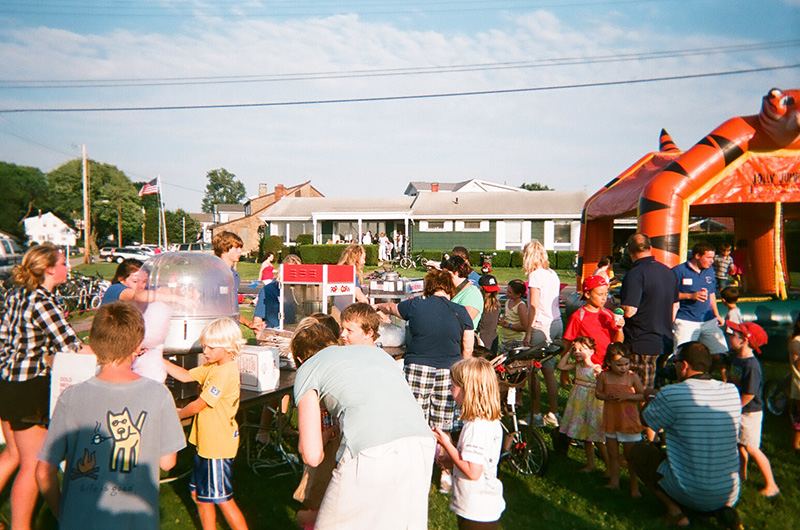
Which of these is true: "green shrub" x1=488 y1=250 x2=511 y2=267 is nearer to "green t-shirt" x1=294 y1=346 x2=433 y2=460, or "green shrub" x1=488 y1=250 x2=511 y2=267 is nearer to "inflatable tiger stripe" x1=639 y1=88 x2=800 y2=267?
"inflatable tiger stripe" x1=639 y1=88 x2=800 y2=267

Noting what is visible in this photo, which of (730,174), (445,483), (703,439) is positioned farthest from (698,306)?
(445,483)

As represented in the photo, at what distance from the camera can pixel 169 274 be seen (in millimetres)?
5098

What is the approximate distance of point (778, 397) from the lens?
6773 millimetres

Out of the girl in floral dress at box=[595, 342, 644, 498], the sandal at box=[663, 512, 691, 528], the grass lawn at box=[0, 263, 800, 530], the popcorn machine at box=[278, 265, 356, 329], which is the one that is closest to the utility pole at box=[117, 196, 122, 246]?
the popcorn machine at box=[278, 265, 356, 329]

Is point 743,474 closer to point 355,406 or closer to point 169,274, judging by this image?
point 355,406

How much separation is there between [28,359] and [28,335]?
163mm

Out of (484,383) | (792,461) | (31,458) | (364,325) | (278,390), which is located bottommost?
(792,461)

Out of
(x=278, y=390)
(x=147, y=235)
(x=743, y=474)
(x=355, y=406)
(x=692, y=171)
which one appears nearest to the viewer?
(x=355, y=406)

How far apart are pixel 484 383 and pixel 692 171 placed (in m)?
7.67

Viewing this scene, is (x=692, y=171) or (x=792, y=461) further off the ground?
(x=692, y=171)

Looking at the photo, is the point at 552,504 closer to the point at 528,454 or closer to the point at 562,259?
the point at 528,454

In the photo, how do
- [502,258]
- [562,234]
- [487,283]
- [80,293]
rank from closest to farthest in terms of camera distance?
[487,283] → [80,293] → [502,258] → [562,234]

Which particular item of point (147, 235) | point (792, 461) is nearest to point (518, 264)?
point (792, 461)

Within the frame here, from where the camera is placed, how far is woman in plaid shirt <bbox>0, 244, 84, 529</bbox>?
374 cm
